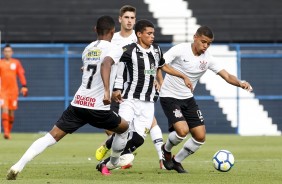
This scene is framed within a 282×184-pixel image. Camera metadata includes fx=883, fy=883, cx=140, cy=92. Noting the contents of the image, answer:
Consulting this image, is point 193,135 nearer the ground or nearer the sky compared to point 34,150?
nearer the ground

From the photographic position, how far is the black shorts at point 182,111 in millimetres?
11828

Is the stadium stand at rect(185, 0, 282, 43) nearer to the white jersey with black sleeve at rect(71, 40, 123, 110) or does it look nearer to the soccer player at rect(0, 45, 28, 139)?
the soccer player at rect(0, 45, 28, 139)

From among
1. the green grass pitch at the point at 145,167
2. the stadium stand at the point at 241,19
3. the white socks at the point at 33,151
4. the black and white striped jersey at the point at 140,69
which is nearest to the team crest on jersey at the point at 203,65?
the black and white striped jersey at the point at 140,69

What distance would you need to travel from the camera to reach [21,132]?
81.3 feet

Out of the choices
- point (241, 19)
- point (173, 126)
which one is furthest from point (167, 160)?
point (241, 19)

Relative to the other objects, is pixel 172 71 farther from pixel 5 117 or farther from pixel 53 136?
pixel 5 117

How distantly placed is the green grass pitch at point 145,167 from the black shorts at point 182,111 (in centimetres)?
66

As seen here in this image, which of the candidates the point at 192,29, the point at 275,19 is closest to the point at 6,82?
the point at 192,29

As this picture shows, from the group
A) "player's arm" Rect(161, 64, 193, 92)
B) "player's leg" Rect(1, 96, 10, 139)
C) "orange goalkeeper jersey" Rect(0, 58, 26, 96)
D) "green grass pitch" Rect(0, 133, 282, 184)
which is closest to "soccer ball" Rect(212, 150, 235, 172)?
"green grass pitch" Rect(0, 133, 282, 184)

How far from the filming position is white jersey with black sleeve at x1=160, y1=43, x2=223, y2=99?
39.1 feet

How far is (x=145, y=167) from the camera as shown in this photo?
1245cm

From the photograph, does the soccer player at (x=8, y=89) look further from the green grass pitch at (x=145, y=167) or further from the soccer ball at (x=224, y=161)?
the soccer ball at (x=224, y=161)

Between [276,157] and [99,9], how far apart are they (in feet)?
46.0

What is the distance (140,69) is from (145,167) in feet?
6.01
